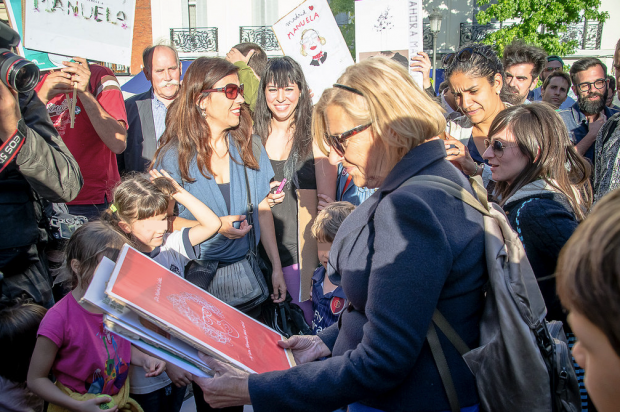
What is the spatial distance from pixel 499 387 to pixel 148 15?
21.3 meters

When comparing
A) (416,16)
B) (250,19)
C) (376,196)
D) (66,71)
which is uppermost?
(250,19)

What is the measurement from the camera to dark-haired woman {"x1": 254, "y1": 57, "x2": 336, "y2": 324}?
338 cm

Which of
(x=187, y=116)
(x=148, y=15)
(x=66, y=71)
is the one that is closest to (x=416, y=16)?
(x=187, y=116)

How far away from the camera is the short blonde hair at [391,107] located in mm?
1501

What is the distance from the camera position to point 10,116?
2082 millimetres

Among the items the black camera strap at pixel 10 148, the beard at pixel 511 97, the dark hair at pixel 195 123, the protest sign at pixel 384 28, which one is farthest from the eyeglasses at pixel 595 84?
the black camera strap at pixel 10 148

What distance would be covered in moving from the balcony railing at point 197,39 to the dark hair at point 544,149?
18.8 m

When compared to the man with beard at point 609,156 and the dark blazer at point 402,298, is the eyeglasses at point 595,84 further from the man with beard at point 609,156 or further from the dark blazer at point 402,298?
the dark blazer at point 402,298

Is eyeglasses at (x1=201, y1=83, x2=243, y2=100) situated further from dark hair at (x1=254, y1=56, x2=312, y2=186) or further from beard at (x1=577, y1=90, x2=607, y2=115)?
beard at (x1=577, y1=90, x2=607, y2=115)

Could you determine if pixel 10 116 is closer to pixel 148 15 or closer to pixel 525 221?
pixel 525 221

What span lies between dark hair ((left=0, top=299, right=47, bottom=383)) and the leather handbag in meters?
0.78

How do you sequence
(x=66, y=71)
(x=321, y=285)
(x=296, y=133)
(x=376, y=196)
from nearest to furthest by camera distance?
(x=376, y=196) → (x=321, y=285) → (x=66, y=71) → (x=296, y=133)

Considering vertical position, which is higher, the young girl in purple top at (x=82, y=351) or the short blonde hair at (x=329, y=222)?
the short blonde hair at (x=329, y=222)

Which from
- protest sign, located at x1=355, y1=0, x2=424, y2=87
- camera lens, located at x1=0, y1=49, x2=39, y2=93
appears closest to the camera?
camera lens, located at x1=0, y1=49, x2=39, y2=93
